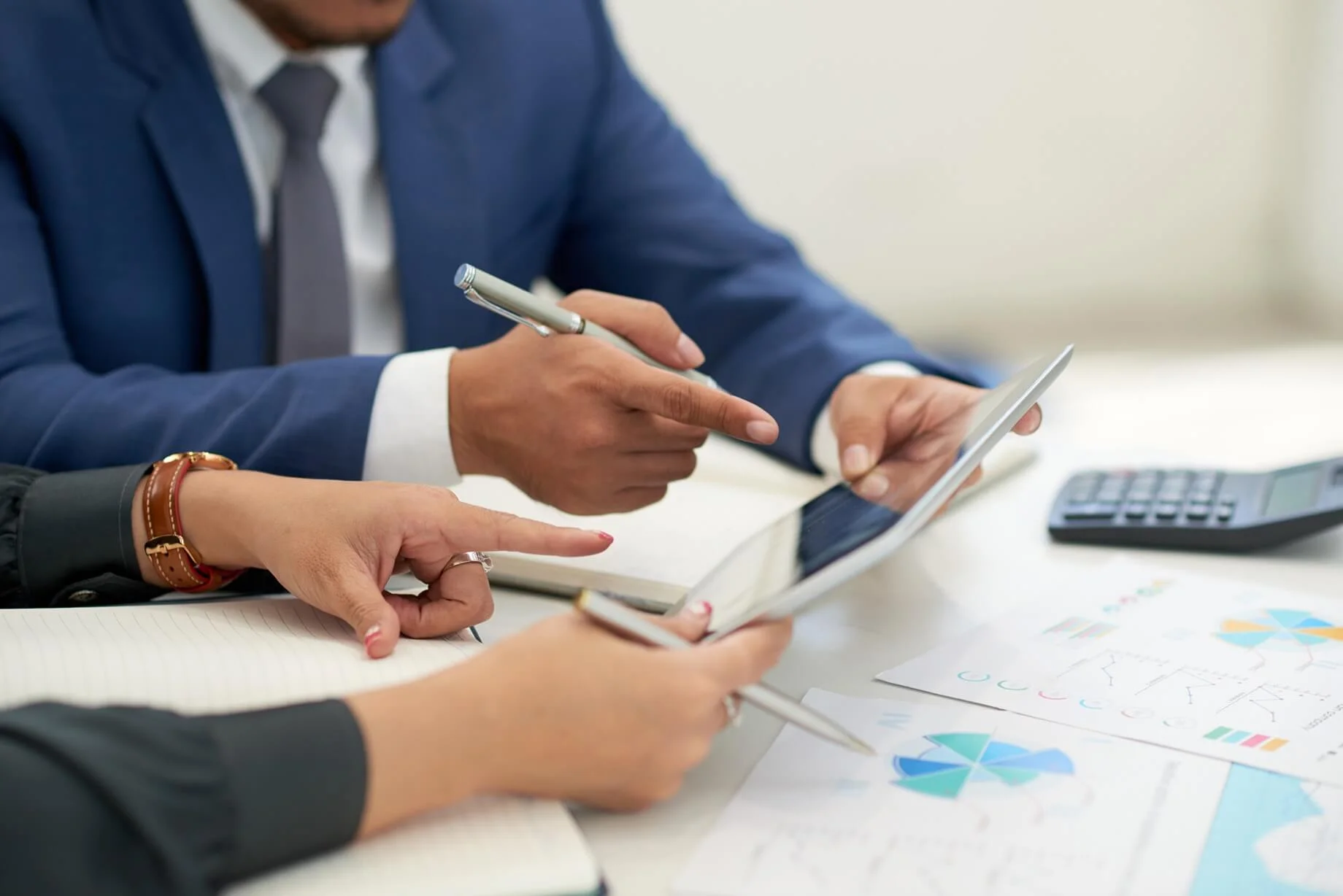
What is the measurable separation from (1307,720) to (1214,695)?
0.14ft

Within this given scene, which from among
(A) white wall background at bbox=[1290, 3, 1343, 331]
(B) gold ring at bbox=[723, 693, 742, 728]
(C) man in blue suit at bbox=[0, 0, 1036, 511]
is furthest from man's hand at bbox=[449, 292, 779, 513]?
(A) white wall background at bbox=[1290, 3, 1343, 331]

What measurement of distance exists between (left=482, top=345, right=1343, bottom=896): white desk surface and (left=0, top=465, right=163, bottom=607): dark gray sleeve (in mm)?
216

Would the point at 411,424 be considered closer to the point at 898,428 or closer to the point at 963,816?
the point at 898,428

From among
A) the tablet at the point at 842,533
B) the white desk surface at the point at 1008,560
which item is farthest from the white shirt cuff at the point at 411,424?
the tablet at the point at 842,533

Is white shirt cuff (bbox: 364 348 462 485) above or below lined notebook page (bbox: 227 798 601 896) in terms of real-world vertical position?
above

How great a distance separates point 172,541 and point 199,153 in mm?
476

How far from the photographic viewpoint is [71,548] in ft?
2.31

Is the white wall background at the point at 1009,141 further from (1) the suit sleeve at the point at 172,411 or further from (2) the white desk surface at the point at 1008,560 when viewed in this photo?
(1) the suit sleeve at the point at 172,411

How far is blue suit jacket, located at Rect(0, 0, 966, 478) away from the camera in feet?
2.85

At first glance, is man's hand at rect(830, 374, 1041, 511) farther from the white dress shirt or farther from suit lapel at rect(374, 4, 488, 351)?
suit lapel at rect(374, 4, 488, 351)

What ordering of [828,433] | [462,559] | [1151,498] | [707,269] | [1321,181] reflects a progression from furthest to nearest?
1. [1321,181]
2. [707,269]
3. [828,433]
4. [1151,498]
5. [462,559]

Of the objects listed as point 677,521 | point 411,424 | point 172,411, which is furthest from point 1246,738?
point 172,411

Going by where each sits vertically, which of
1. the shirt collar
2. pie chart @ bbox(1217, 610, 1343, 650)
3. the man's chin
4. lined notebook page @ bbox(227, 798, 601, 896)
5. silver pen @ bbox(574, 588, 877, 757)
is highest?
the man's chin

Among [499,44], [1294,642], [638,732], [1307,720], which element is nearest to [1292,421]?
[1294,642]
